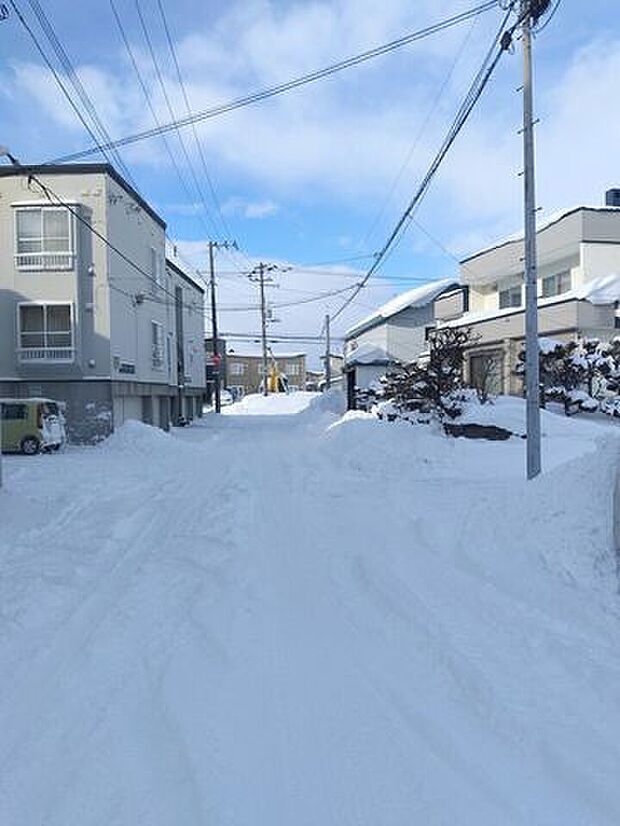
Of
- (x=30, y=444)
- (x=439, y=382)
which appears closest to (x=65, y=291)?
(x=30, y=444)

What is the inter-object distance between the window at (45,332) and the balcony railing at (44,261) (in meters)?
1.25

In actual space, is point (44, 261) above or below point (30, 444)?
above

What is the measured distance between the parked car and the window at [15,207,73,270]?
5.26m

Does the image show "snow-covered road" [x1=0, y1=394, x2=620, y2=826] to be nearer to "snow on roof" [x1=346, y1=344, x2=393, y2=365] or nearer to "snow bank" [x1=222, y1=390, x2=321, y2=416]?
"snow on roof" [x1=346, y1=344, x2=393, y2=365]

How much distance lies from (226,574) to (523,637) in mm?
2843

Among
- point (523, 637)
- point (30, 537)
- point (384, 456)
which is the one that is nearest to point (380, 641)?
point (523, 637)

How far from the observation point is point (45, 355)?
22672 mm

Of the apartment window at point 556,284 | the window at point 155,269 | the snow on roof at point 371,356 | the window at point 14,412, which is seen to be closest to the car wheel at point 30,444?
the window at point 14,412

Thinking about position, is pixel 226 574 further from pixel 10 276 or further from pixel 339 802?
pixel 10 276

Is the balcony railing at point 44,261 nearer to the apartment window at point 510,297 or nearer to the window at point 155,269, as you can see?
the window at point 155,269

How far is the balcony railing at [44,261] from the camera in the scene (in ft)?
73.4

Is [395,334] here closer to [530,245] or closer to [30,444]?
[30,444]

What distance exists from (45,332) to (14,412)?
4103 mm

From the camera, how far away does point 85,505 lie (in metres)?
10.5
